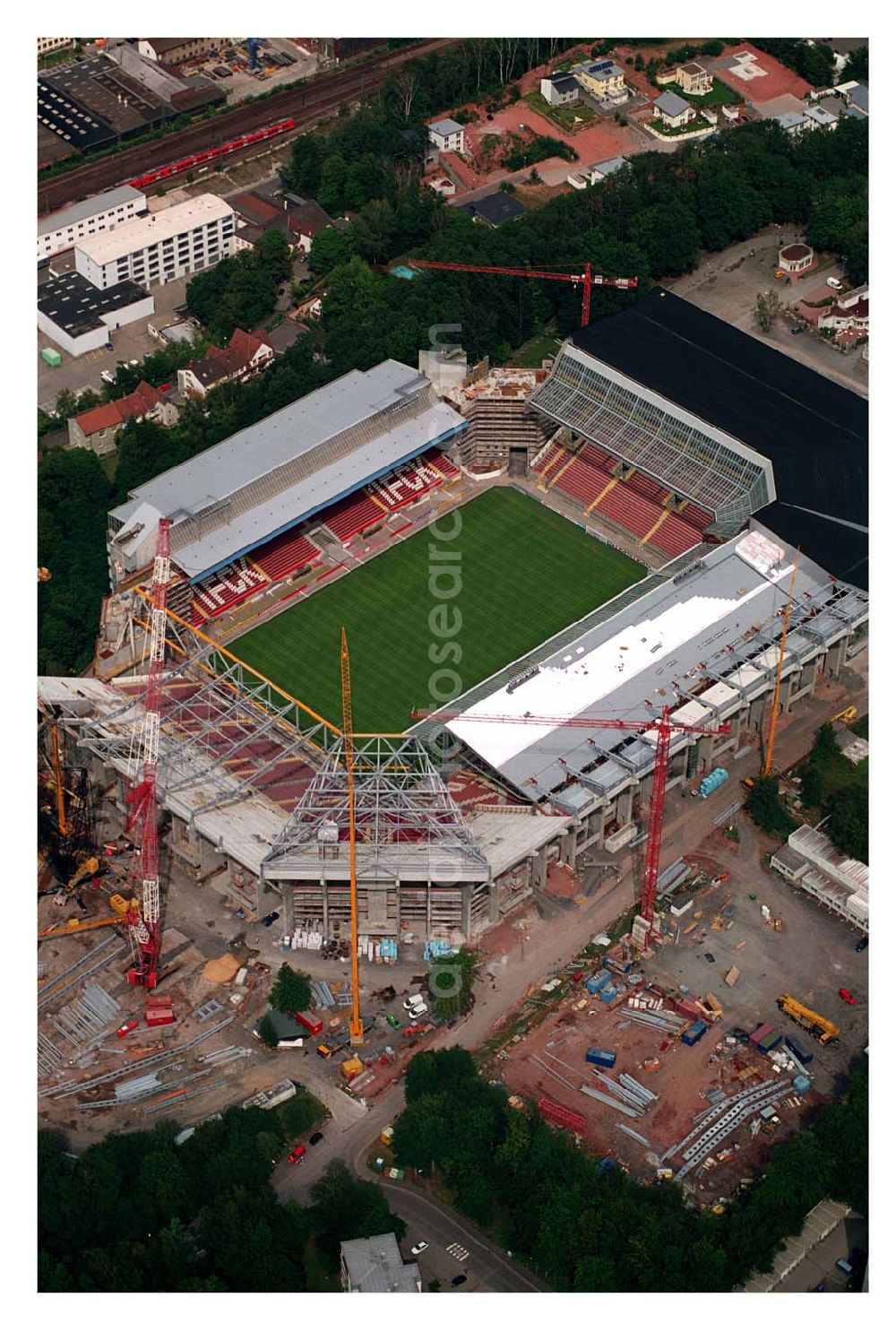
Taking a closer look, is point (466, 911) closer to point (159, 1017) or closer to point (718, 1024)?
point (718, 1024)

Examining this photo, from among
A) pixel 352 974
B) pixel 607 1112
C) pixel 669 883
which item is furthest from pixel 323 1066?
pixel 669 883

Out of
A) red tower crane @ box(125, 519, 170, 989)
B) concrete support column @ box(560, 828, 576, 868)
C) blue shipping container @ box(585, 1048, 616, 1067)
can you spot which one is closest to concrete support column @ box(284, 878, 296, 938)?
red tower crane @ box(125, 519, 170, 989)

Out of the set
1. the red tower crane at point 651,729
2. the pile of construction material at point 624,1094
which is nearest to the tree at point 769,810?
the red tower crane at point 651,729

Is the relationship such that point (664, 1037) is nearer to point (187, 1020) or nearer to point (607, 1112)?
point (607, 1112)

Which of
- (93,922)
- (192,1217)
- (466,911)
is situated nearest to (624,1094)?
(466,911)

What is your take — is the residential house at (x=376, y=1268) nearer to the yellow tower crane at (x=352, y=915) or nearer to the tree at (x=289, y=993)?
the yellow tower crane at (x=352, y=915)

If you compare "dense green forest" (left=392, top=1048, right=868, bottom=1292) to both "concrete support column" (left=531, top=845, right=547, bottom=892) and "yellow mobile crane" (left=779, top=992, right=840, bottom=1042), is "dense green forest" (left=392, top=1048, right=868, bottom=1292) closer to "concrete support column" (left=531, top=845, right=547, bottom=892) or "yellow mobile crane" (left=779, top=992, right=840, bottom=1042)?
"yellow mobile crane" (left=779, top=992, right=840, bottom=1042)

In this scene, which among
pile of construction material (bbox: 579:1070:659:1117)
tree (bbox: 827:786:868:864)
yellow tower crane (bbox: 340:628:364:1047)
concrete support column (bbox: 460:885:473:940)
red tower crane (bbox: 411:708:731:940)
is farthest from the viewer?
tree (bbox: 827:786:868:864)
